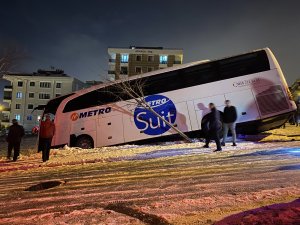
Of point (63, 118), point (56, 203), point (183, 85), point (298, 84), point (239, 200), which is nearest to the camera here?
point (239, 200)

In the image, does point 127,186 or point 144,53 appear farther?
point 144,53

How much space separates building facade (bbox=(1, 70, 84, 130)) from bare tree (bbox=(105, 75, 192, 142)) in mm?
52060

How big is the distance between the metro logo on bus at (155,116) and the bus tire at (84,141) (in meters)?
2.55

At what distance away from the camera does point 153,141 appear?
15.2m

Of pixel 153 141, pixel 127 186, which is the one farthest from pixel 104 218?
pixel 153 141

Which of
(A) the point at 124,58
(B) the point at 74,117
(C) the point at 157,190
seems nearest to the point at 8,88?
(A) the point at 124,58

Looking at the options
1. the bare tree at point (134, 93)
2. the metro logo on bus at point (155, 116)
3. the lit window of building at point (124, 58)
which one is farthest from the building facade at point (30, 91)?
the metro logo on bus at point (155, 116)

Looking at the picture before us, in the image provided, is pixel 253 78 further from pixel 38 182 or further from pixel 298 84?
pixel 298 84

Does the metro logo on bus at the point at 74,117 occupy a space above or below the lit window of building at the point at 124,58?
below

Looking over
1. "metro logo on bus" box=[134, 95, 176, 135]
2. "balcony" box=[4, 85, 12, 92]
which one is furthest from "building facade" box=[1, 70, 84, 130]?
"metro logo on bus" box=[134, 95, 176, 135]

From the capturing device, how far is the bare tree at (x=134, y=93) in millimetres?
14602

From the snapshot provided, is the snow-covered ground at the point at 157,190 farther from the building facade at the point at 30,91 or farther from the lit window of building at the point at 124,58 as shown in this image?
the building facade at the point at 30,91

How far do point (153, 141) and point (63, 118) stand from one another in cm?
482

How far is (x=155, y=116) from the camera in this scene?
49.3 ft
